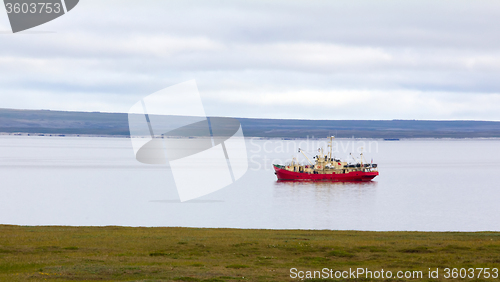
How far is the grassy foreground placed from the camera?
20359 millimetres

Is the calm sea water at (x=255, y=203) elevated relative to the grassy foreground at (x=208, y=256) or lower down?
lower down

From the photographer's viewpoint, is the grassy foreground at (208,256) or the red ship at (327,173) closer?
the grassy foreground at (208,256)

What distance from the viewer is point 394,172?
479ft

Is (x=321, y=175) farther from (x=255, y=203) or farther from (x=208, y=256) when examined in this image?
(x=208, y=256)

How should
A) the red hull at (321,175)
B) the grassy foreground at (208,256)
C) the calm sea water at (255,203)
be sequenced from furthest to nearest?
the red hull at (321,175) < the calm sea water at (255,203) < the grassy foreground at (208,256)

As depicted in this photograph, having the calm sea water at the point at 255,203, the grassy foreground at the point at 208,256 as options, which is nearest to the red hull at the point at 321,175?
the calm sea water at the point at 255,203

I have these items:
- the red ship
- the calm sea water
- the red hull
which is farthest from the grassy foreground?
the red ship

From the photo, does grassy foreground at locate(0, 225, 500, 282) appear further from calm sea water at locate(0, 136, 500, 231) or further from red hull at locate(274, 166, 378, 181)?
red hull at locate(274, 166, 378, 181)

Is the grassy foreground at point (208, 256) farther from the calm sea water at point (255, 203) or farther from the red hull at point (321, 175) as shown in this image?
the red hull at point (321, 175)

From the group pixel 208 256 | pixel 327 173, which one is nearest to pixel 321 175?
pixel 327 173

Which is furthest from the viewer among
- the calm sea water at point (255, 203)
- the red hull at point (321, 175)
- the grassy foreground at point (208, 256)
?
the red hull at point (321, 175)

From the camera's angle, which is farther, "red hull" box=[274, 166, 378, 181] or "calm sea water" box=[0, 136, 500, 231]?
"red hull" box=[274, 166, 378, 181]

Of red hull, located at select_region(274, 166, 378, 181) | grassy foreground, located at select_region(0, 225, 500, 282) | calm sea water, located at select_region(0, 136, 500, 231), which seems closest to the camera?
grassy foreground, located at select_region(0, 225, 500, 282)

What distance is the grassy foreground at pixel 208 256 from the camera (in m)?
20.4
